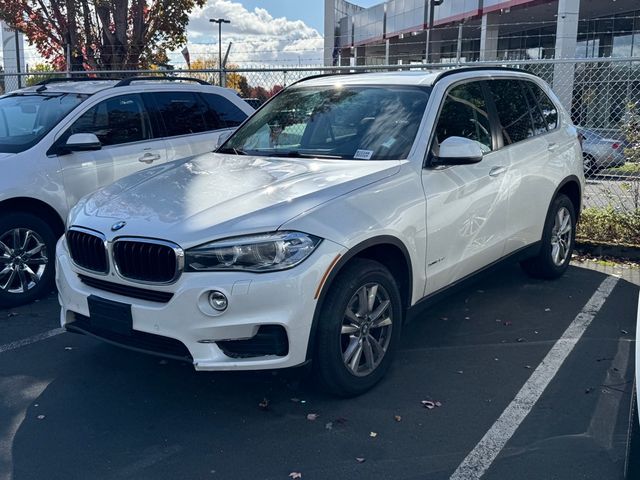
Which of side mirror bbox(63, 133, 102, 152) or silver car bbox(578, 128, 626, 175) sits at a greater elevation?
side mirror bbox(63, 133, 102, 152)

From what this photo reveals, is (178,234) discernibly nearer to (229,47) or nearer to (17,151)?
(17,151)

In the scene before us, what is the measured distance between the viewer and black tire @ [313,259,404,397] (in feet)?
12.1

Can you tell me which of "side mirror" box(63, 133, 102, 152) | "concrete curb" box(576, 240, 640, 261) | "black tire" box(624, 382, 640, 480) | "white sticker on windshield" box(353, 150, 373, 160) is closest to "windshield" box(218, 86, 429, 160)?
"white sticker on windshield" box(353, 150, 373, 160)

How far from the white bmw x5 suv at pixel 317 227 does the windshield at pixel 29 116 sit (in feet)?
5.59

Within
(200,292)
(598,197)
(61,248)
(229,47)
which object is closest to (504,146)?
(200,292)

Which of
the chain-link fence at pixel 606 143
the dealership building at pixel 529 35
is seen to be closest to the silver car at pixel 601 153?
the chain-link fence at pixel 606 143

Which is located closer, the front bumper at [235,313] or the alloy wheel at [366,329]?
the front bumper at [235,313]

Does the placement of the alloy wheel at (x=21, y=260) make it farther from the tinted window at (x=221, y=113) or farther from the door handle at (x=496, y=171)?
the door handle at (x=496, y=171)

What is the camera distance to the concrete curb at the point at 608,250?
741cm

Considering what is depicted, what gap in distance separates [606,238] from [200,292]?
5.70 metres

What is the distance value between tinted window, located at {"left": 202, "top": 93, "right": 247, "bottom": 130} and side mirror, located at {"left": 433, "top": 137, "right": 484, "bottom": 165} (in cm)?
365

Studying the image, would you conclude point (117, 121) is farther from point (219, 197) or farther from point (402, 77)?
point (219, 197)

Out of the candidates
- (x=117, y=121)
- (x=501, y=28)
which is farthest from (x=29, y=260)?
(x=501, y=28)

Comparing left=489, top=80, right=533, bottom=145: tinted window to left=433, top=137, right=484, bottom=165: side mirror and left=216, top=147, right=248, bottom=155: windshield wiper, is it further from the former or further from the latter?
left=216, top=147, right=248, bottom=155: windshield wiper
